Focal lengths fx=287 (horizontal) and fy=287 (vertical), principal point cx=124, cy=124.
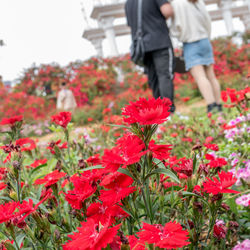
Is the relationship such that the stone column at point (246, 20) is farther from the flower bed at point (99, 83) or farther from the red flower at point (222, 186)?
the red flower at point (222, 186)

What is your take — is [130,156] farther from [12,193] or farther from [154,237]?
[12,193]

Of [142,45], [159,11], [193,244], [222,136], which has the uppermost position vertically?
[159,11]

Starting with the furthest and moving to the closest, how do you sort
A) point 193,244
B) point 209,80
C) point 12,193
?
point 209,80
point 12,193
point 193,244

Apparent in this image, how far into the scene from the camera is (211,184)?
74 centimetres

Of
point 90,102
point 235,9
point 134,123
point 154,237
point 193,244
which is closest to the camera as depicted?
point 154,237

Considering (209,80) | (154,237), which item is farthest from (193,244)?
(209,80)

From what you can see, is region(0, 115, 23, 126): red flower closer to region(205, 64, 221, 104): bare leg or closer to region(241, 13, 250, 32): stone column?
region(205, 64, 221, 104): bare leg

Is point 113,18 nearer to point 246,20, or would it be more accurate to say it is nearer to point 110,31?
point 110,31

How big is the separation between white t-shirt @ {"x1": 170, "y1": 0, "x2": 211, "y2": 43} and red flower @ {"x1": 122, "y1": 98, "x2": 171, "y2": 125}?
3282 millimetres

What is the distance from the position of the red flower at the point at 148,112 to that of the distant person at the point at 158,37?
9.42 ft

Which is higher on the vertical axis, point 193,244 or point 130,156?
point 130,156

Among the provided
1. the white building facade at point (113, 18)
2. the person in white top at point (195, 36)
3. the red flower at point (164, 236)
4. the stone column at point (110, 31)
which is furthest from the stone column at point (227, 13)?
the red flower at point (164, 236)

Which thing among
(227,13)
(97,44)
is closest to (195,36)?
(97,44)

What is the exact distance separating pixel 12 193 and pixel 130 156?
0.48m
